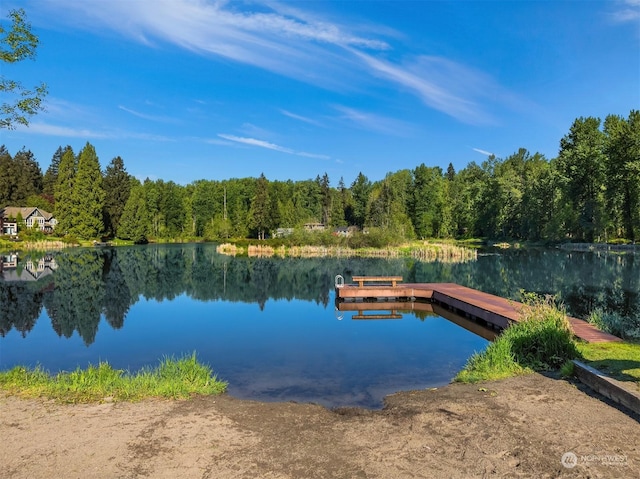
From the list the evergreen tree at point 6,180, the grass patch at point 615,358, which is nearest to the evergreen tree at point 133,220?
the evergreen tree at point 6,180

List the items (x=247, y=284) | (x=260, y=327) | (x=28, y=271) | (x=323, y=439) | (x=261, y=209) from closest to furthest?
1. (x=323, y=439)
2. (x=260, y=327)
3. (x=247, y=284)
4. (x=28, y=271)
5. (x=261, y=209)

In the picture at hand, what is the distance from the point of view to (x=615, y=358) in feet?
31.2

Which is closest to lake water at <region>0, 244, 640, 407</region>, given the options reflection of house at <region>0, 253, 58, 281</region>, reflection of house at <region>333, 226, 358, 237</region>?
reflection of house at <region>0, 253, 58, 281</region>

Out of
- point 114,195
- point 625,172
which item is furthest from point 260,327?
point 114,195

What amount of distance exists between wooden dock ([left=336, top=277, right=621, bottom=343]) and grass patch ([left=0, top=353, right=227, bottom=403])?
969 centimetres

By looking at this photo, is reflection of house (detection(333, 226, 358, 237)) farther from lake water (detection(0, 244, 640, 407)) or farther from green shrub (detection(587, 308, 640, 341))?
green shrub (detection(587, 308, 640, 341))

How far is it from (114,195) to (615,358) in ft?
277

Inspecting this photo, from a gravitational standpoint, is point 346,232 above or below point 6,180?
below

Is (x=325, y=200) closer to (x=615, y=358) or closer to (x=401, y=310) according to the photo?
(x=401, y=310)

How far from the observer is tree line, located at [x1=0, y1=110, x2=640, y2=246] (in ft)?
203

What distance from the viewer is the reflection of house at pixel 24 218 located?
7238 centimetres

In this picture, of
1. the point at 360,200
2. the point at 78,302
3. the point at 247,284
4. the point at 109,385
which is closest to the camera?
the point at 109,385

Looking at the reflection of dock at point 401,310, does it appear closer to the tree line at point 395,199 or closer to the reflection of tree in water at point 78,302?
the reflection of tree in water at point 78,302

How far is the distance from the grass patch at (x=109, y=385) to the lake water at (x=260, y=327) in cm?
107
